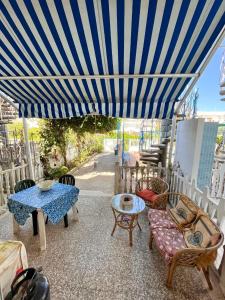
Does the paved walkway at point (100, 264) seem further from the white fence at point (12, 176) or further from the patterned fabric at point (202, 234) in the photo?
the white fence at point (12, 176)

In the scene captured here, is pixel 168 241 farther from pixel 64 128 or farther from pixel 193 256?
pixel 64 128

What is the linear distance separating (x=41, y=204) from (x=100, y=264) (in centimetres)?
129

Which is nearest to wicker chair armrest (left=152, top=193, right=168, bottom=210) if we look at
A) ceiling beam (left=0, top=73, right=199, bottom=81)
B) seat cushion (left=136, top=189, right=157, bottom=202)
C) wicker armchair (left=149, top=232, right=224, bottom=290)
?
seat cushion (left=136, top=189, right=157, bottom=202)

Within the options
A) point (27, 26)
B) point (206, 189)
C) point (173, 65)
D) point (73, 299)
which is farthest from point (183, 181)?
point (27, 26)

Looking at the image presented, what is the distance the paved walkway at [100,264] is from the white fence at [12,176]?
700mm

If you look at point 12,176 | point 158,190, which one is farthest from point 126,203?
point 12,176

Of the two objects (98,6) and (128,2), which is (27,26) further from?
(128,2)

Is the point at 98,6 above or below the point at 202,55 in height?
above

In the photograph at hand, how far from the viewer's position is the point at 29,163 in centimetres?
494

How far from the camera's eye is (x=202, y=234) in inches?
91.0

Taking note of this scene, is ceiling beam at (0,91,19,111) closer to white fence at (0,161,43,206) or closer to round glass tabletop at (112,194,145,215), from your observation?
white fence at (0,161,43,206)

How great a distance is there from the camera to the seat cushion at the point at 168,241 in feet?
7.29

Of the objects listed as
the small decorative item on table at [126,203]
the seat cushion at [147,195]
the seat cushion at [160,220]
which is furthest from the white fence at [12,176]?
the seat cushion at [160,220]

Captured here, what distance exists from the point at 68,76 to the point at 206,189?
122 inches
